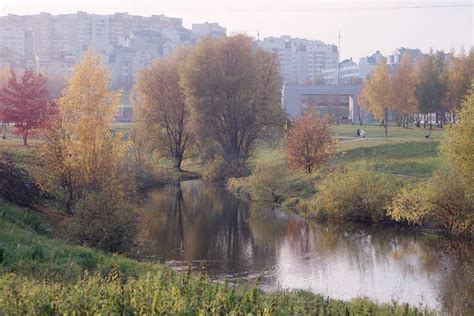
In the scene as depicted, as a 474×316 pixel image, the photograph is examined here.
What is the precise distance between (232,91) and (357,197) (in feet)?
61.7

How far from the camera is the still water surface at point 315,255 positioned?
66.2ft

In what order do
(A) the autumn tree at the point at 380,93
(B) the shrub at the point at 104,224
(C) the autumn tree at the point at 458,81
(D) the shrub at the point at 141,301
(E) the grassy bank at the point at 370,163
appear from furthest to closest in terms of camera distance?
(A) the autumn tree at the point at 380,93 < (C) the autumn tree at the point at 458,81 < (E) the grassy bank at the point at 370,163 < (B) the shrub at the point at 104,224 < (D) the shrub at the point at 141,301

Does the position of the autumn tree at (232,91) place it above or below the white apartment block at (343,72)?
below

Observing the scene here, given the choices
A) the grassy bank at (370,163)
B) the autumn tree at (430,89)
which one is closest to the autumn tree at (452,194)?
the grassy bank at (370,163)

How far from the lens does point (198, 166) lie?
5678cm

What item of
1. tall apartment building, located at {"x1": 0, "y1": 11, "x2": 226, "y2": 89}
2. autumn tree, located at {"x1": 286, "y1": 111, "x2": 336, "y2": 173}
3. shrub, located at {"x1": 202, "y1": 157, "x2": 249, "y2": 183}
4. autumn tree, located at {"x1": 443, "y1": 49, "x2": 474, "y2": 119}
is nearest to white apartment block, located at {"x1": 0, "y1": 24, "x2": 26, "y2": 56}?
tall apartment building, located at {"x1": 0, "y1": 11, "x2": 226, "y2": 89}

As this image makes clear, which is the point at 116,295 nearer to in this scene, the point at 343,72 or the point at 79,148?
the point at 79,148

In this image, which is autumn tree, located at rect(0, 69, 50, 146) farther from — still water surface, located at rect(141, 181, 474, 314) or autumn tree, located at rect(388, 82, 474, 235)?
autumn tree, located at rect(388, 82, 474, 235)

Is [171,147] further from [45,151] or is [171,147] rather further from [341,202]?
[45,151]

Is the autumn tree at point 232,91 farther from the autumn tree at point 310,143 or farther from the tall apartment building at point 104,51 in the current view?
the tall apartment building at point 104,51

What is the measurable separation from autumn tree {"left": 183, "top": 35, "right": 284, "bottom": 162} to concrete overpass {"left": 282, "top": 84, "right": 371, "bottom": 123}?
97.1ft

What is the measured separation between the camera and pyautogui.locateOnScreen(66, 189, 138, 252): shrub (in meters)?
21.1

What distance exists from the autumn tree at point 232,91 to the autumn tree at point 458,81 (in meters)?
19.5

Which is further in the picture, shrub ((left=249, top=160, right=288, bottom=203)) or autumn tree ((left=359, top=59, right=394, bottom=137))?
autumn tree ((left=359, top=59, right=394, bottom=137))
